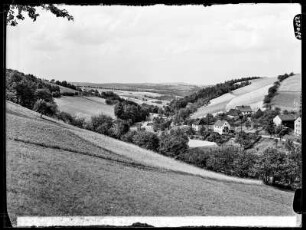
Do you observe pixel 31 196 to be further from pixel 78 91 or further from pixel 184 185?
pixel 78 91

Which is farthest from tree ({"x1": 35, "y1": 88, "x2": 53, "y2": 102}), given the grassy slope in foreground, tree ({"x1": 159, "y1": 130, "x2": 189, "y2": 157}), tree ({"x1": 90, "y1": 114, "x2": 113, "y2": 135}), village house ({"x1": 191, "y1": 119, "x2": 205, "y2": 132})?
village house ({"x1": 191, "y1": 119, "x2": 205, "y2": 132})

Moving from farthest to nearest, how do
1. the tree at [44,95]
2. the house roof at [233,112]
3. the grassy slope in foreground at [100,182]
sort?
the house roof at [233,112] < the tree at [44,95] < the grassy slope in foreground at [100,182]

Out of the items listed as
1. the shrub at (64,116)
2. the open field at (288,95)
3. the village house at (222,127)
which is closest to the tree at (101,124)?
the shrub at (64,116)

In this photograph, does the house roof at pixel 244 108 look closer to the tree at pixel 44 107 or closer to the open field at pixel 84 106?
the open field at pixel 84 106

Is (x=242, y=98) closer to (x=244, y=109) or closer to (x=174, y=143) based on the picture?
(x=244, y=109)

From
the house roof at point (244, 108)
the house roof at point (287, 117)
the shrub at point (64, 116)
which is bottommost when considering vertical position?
the shrub at point (64, 116)

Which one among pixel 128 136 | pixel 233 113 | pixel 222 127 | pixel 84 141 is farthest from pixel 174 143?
pixel 84 141
